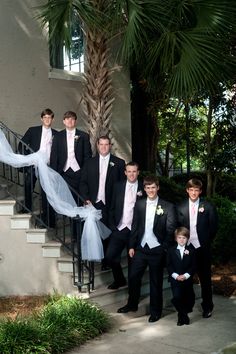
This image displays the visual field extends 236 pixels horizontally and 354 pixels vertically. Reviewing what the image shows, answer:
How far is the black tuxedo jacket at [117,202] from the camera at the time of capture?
6.30m

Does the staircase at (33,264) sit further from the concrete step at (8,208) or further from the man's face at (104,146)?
the man's face at (104,146)

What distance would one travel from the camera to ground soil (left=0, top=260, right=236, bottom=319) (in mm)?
6184

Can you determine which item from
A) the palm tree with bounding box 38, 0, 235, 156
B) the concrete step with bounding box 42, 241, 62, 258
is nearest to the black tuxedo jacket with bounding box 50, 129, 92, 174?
the concrete step with bounding box 42, 241, 62, 258

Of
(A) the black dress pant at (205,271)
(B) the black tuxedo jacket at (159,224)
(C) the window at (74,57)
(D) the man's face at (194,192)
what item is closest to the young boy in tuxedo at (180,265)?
(B) the black tuxedo jacket at (159,224)

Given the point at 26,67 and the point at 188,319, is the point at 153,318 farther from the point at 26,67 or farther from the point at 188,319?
the point at 26,67

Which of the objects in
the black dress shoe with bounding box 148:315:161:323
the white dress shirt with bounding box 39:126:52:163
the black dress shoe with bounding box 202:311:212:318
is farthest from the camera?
the white dress shirt with bounding box 39:126:52:163

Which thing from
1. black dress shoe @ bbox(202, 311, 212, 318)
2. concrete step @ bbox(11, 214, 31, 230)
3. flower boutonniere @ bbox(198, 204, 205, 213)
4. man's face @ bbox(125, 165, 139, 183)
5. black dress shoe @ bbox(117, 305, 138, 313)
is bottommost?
black dress shoe @ bbox(202, 311, 212, 318)

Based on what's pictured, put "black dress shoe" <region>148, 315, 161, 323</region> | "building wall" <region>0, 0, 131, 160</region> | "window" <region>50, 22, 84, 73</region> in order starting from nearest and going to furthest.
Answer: "black dress shoe" <region>148, 315, 161, 323</region> → "building wall" <region>0, 0, 131, 160</region> → "window" <region>50, 22, 84, 73</region>

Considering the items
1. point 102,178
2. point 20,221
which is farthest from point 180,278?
point 20,221

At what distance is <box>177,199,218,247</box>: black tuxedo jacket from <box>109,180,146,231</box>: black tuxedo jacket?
0.56 metres

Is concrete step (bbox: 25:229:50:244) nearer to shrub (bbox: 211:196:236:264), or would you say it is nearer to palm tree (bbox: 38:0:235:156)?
palm tree (bbox: 38:0:235:156)

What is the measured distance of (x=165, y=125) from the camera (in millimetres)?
16625

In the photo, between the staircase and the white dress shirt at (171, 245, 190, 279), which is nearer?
the white dress shirt at (171, 245, 190, 279)

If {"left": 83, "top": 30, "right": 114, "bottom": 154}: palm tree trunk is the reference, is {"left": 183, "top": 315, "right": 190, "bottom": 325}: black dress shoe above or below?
below
